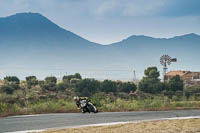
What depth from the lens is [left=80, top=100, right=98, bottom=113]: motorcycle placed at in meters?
14.8

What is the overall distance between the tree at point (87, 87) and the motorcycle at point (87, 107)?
116 ft

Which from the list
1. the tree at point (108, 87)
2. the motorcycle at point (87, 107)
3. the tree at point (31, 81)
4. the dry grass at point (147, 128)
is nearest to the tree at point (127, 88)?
the tree at point (108, 87)

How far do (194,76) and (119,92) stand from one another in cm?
4547

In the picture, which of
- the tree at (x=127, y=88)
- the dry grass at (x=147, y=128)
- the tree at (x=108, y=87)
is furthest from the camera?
the tree at (x=127, y=88)

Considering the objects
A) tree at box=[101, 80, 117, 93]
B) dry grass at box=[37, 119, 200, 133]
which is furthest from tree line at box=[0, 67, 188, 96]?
dry grass at box=[37, 119, 200, 133]

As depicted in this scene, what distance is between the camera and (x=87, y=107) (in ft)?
48.7

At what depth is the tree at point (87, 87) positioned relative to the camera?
5059 centimetres

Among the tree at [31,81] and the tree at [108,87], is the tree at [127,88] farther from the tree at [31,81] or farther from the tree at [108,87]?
the tree at [31,81]

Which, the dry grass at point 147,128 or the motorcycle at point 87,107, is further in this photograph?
the motorcycle at point 87,107

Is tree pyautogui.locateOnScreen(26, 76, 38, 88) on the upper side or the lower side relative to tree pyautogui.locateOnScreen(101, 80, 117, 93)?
upper

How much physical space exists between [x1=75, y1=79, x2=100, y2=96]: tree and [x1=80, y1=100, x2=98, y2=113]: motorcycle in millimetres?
35222

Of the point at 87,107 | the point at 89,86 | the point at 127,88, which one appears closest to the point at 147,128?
the point at 87,107

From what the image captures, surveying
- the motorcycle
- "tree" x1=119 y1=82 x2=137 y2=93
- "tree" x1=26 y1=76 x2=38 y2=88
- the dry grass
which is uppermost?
"tree" x1=26 y1=76 x2=38 y2=88

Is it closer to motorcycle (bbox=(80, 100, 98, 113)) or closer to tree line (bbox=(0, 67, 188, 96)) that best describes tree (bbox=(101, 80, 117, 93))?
tree line (bbox=(0, 67, 188, 96))
